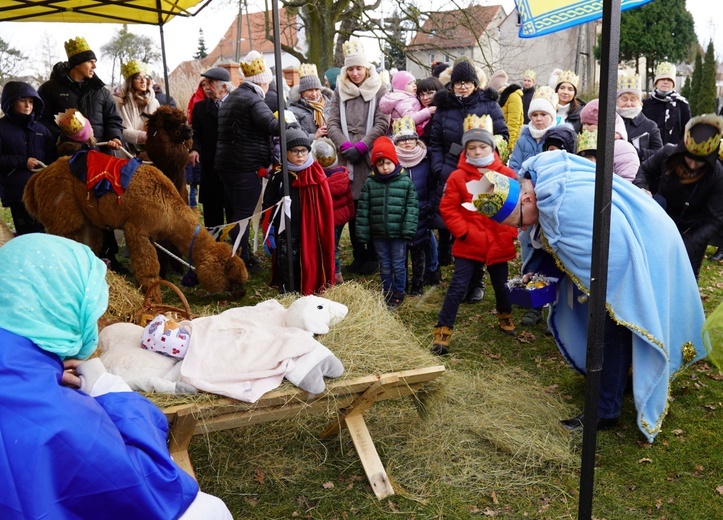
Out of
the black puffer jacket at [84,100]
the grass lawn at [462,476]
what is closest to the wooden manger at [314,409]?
the grass lawn at [462,476]

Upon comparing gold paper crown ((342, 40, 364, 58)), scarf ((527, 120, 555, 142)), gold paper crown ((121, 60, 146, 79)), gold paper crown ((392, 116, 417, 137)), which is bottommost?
scarf ((527, 120, 555, 142))

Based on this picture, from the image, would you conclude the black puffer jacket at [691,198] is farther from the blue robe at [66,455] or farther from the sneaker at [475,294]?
the blue robe at [66,455]

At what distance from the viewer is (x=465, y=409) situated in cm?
411

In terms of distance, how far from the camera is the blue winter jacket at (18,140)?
20.0ft

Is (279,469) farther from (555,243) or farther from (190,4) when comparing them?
(190,4)

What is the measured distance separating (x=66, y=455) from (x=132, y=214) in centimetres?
398

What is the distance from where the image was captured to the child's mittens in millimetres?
3068

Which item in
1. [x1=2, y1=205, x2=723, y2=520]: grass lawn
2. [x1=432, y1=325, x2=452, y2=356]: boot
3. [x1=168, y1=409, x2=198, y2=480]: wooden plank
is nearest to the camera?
[x1=168, y1=409, x2=198, y2=480]: wooden plank

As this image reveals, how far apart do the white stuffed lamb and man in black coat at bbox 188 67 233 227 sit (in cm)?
400

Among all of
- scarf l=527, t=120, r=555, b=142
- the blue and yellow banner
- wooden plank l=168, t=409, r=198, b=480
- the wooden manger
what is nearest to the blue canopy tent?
the blue and yellow banner

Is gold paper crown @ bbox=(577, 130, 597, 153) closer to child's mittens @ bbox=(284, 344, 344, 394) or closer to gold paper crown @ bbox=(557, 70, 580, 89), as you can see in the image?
gold paper crown @ bbox=(557, 70, 580, 89)

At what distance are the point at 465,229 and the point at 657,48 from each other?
28760 millimetres

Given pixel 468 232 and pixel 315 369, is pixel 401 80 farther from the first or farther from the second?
pixel 315 369

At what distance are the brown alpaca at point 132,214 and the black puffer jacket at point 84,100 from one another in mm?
938
